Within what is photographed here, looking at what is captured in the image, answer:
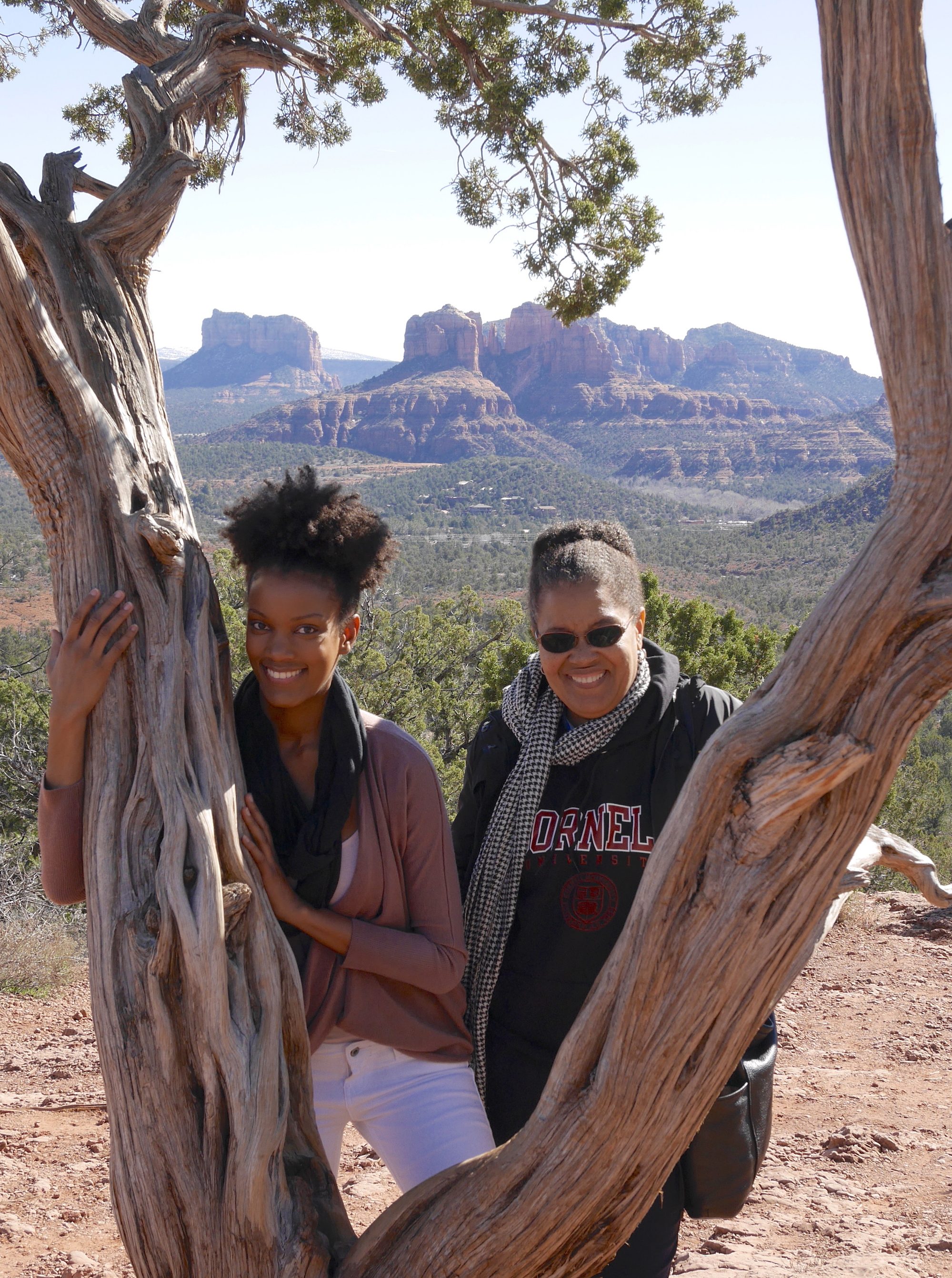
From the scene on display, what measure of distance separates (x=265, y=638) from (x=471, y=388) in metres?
93.5

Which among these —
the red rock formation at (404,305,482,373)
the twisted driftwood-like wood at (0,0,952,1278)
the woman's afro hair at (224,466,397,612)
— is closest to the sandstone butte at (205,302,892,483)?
the red rock formation at (404,305,482,373)

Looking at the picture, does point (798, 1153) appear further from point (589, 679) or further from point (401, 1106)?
point (589, 679)

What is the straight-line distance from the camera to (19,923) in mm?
5375

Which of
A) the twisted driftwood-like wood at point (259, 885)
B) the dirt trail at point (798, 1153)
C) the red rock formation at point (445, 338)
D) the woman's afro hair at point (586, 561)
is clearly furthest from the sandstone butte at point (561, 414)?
the twisted driftwood-like wood at point (259, 885)

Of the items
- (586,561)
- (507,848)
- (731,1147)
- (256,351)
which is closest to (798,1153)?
(731,1147)

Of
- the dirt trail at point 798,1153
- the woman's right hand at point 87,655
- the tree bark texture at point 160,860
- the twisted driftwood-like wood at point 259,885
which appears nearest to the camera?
the twisted driftwood-like wood at point 259,885

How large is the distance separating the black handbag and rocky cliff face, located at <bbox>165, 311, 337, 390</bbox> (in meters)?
148

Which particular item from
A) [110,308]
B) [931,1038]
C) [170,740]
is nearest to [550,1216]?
[170,740]

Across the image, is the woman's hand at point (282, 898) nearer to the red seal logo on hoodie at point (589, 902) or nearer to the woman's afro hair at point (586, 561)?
the red seal logo on hoodie at point (589, 902)

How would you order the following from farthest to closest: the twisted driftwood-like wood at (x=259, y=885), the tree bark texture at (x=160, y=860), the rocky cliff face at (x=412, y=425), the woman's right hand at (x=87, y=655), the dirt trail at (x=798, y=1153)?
the rocky cliff face at (x=412, y=425) < the dirt trail at (x=798, y=1153) < the woman's right hand at (x=87, y=655) < the tree bark texture at (x=160, y=860) < the twisted driftwood-like wood at (x=259, y=885)

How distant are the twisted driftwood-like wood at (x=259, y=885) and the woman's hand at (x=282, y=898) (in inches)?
1.6

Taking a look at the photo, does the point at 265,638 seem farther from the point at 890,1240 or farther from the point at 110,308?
the point at 890,1240

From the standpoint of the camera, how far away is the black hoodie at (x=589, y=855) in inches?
76.6

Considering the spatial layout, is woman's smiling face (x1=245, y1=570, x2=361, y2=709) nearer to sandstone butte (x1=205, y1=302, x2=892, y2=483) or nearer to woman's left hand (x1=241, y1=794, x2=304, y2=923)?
woman's left hand (x1=241, y1=794, x2=304, y2=923)
